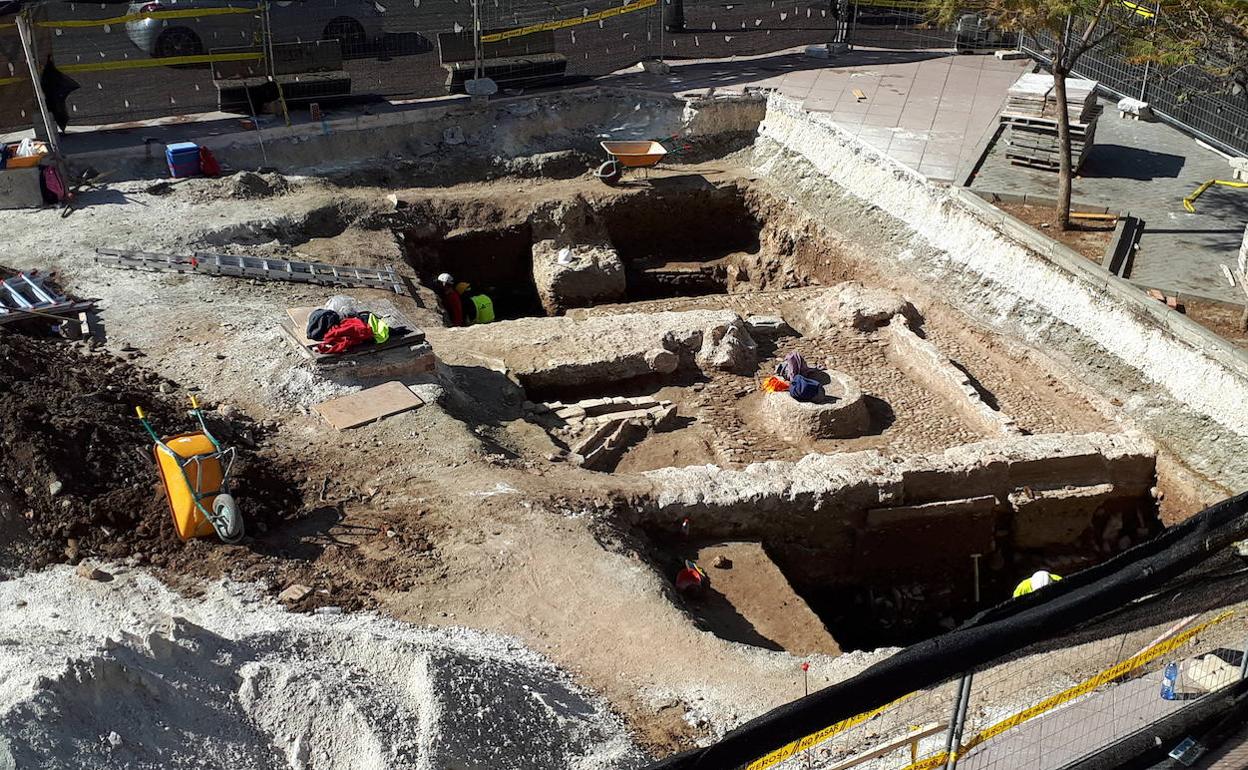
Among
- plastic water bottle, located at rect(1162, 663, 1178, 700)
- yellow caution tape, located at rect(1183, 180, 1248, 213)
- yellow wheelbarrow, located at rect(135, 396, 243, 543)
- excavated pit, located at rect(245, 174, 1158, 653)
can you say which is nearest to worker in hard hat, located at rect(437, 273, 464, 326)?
excavated pit, located at rect(245, 174, 1158, 653)

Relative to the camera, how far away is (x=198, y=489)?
7.62 m

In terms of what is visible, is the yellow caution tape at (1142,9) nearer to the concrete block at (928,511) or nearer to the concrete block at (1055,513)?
the concrete block at (1055,513)

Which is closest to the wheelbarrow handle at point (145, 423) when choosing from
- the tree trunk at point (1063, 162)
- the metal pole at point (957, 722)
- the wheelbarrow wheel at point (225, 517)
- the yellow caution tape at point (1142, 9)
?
the wheelbarrow wheel at point (225, 517)

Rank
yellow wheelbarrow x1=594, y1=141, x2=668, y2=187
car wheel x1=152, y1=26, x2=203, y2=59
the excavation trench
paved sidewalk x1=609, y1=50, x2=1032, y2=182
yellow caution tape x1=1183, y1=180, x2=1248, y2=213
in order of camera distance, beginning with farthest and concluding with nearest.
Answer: car wheel x1=152, y1=26, x2=203, y2=59 → yellow wheelbarrow x1=594, y1=141, x2=668, y2=187 → paved sidewalk x1=609, y1=50, x2=1032, y2=182 → the excavation trench → yellow caution tape x1=1183, y1=180, x2=1248, y2=213

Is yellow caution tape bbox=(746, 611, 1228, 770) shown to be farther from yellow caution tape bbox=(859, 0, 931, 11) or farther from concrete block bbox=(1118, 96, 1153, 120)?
yellow caution tape bbox=(859, 0, 931, 11)

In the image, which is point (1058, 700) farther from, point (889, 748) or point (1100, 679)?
point (889, 748)

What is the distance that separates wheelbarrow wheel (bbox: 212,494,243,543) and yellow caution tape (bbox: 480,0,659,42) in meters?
12.2

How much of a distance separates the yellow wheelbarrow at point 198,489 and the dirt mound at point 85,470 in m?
0.19

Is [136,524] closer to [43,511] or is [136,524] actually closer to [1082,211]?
[43,511]

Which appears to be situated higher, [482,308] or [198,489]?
[198,489]

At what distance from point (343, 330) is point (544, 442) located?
213cm

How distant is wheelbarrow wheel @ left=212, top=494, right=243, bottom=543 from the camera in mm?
7555

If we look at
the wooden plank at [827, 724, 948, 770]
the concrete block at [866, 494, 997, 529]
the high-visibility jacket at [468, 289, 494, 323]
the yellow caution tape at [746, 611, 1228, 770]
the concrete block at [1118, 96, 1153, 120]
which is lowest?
the concrete block at [866, 494, 997, 529]

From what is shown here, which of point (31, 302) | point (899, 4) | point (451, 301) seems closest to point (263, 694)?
point (31, 302)
